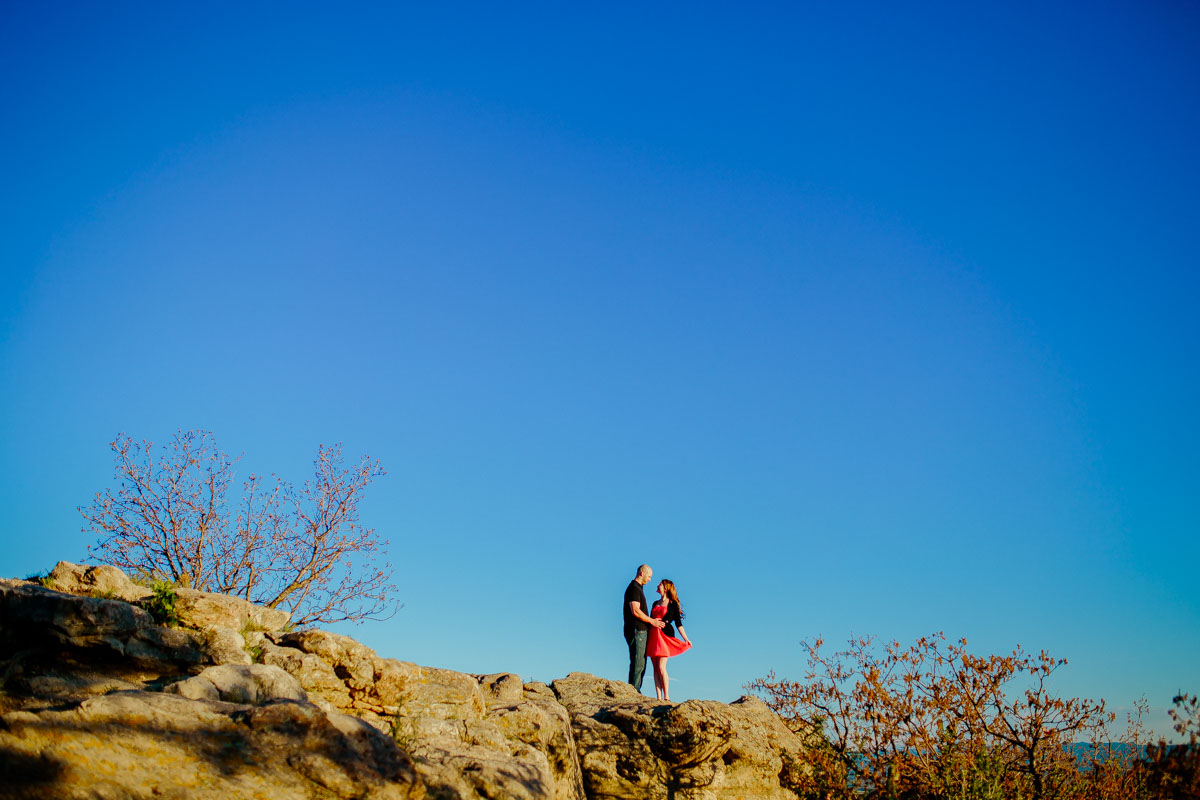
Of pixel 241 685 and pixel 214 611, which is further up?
pixel 214 611

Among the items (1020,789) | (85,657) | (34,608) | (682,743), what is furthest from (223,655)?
(1020,789)

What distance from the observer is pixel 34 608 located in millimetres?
8633

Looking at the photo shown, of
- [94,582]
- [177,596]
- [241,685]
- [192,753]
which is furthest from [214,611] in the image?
[192,753]

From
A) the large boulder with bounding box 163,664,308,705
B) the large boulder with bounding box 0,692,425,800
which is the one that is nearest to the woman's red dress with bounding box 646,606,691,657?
the large boulder with bounding box 163,664,308,705

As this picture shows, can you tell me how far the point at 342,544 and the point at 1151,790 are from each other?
1940 cm

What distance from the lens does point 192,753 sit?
18.6 ft

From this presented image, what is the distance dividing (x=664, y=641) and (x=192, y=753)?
10.1 metres

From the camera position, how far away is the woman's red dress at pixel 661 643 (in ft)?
47.4

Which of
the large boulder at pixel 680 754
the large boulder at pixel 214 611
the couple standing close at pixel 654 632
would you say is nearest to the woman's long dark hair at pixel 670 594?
the couple standing close at pixel 654 632

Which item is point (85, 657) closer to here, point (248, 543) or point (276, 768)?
point (276, 768)

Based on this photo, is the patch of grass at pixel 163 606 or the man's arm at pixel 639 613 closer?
the patch of grass at pixel 163 606

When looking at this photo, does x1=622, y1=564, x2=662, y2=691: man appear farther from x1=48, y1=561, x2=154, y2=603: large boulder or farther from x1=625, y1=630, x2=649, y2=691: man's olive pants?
x1=48, y1=561, x2=154, y2=603: large boulder

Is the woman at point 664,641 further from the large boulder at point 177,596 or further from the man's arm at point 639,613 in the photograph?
the large boulder at point 177,596

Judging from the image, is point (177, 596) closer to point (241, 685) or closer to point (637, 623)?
point (241, 685)
